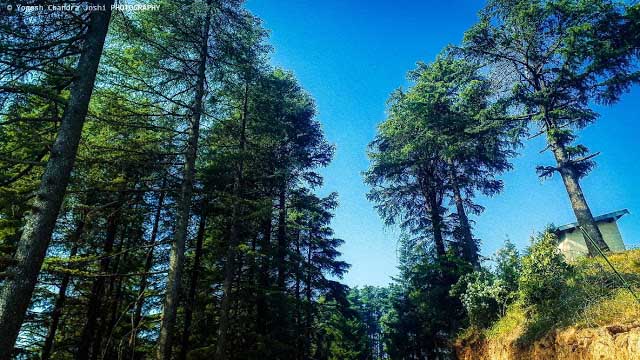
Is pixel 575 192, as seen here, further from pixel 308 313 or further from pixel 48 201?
pixel 48 201

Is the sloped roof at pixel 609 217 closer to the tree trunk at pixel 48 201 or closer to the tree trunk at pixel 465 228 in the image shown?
the tree trunk at pixel 465 228

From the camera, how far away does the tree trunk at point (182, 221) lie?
8230 mm

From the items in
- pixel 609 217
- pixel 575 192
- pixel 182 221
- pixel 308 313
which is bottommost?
pixel 308 313

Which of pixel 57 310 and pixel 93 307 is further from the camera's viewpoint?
pixel 93 307

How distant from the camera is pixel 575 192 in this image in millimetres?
16000

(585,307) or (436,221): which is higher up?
(436,221)

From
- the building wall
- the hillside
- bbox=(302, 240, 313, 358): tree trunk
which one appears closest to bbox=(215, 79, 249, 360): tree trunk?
bbox=(302, 240, 313, 358): tree trunk

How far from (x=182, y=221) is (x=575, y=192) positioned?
1696cm

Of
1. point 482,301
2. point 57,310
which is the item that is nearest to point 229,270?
point 57,310

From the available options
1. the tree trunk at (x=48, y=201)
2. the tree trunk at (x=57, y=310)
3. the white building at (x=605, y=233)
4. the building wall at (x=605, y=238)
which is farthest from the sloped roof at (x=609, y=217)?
the tree trunk at (x=57, y=310)

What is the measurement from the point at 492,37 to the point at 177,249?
1861cm

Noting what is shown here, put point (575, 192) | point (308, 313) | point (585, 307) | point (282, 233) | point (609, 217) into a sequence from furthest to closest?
point (609, 217) < point (282, 233) < point (575, 192) < point (308, 313) < point (585, 307)

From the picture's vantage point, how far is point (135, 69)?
9.44 meters

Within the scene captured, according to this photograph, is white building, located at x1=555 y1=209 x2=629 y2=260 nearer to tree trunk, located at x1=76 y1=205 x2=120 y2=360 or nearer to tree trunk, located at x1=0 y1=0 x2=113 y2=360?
tree trunk, located at x1=76 y1=205 x2=120 y2=360
